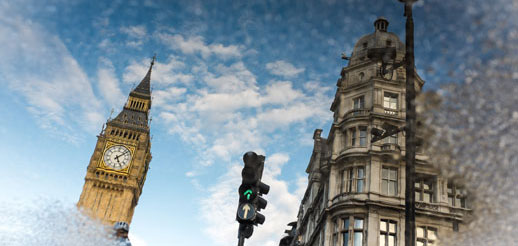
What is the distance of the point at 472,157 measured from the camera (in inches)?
346

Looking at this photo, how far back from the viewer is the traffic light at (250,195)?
7651 mm

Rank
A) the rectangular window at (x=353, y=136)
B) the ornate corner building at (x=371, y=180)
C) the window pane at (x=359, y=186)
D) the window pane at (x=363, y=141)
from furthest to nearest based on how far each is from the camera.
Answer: the rectangular window at (x=353, y=136), the window pane at (x=363, y=141), the window pane at (x=359, y=186), the ornate corner building at (x=371, y=180)

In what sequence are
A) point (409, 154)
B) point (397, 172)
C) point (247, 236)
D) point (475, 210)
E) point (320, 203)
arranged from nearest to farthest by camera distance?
point (247, 236)
point (409, 154)
point (475, 210)
point (397, 172)
point (320, 203)

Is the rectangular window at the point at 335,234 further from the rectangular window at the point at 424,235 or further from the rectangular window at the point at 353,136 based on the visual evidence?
the rectangular window at the point at 353,136

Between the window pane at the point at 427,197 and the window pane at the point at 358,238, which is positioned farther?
the window pane at the point at 427,197

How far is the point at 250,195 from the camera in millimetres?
7809

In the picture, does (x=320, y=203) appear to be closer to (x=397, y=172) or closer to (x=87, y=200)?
(x=397, y=172)

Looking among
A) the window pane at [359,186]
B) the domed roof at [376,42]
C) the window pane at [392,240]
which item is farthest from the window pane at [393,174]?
the domed roof at [376,42]

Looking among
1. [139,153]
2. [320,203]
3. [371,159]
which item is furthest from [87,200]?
[371,159]

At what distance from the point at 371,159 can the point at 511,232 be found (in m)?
21.4

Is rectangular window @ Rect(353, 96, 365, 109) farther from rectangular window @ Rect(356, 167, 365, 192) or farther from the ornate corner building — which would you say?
rectangular window @ Rect(356, 167, 365, 192)

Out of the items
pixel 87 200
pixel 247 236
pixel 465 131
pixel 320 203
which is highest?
pixel 87 200

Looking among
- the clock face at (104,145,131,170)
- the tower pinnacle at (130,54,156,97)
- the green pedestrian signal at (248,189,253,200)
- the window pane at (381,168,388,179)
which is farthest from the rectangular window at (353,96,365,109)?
the tower pinnacle at (130,54,156,97)

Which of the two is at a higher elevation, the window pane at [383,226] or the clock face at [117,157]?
the clock face at [117,157]
